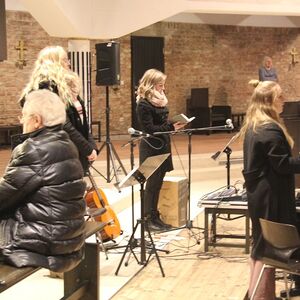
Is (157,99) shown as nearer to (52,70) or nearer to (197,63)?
(52,70)

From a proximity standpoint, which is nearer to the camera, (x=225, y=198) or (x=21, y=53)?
(x=225, y=198)

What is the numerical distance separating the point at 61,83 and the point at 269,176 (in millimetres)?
1575

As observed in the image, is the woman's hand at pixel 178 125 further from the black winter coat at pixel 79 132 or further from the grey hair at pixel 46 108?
the grey hair at pixel 46 108

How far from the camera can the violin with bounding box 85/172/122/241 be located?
5.54 m

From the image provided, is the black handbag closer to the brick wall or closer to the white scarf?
the white scarf

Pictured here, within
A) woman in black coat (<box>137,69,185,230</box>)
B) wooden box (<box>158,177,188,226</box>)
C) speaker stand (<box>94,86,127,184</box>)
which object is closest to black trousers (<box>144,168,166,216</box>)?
woman in black coat (<box>137,69,185,230</box>)

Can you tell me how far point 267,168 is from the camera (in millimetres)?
3973

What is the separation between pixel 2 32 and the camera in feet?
19.8

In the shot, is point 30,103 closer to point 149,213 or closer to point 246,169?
point 246,169

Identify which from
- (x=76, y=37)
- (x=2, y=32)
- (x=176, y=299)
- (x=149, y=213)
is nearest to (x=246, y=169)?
(x=176, y=299)

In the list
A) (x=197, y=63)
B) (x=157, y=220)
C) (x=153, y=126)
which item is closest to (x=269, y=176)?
(x=153, y=126)

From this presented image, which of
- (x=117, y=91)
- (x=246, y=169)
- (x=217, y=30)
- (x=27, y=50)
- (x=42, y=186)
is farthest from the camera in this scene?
(x=217, y=30)

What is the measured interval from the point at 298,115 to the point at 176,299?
340cm

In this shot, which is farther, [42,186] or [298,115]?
[298,115]
